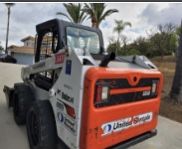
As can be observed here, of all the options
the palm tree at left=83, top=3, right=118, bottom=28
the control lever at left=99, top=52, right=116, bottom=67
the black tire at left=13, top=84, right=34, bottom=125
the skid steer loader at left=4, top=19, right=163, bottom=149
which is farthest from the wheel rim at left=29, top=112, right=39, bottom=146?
the palm tree at left=83, top=3, right=118, bottom=28

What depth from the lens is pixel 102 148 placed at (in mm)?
3420

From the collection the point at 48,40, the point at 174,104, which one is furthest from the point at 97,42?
the point at 174,104

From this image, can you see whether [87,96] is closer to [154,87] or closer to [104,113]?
[104,113]

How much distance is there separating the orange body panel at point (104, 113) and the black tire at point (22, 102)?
247cm

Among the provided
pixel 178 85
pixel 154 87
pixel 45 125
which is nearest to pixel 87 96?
pixel 45 125

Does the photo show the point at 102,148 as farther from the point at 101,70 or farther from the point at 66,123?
the point at 101,70

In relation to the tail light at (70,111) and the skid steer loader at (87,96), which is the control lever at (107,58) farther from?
the tail light at (70,111)

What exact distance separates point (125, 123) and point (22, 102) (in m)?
2.59

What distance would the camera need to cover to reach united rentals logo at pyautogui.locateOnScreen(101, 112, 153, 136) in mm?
3404

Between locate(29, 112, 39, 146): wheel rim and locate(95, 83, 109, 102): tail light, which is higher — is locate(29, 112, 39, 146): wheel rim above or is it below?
below

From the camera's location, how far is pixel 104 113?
3.31 metres

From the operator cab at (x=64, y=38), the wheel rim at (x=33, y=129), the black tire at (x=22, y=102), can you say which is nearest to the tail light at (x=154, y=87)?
the operator cab at (x=64, y=38)

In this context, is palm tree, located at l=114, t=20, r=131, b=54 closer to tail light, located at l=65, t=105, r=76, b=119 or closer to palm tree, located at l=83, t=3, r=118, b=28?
palm tree, located at l=83, t=3, r=118, b=28

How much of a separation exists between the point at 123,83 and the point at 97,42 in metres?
1.94
